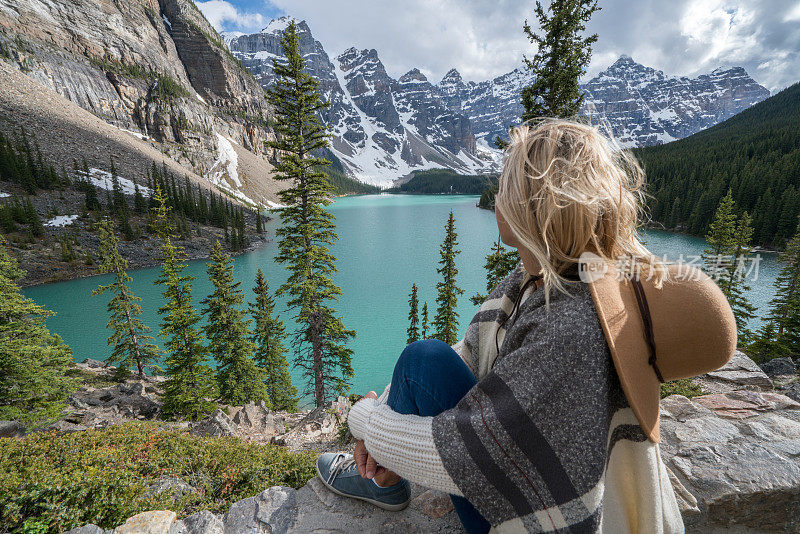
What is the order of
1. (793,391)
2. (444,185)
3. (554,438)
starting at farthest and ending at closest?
1. (444,185)
2. (793,391)
3. (554,438)

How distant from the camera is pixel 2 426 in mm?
8133

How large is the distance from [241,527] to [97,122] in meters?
101

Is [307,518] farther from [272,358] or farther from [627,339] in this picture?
[272,358]

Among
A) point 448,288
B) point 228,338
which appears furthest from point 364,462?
point 448,288

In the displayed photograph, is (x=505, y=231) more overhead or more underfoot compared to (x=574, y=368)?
more overhead

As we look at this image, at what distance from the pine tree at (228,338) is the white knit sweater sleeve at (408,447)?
1436cm

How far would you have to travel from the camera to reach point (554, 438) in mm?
1110

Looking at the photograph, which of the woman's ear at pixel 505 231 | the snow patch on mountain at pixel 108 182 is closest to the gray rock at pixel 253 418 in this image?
the woman's ear at pixel 505 231

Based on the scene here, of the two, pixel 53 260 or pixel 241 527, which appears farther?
pixel 53 260

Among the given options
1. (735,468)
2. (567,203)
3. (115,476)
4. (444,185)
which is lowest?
(115,476)

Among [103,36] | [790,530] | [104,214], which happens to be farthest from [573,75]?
[103,36]

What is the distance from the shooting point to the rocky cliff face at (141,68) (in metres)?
74.5

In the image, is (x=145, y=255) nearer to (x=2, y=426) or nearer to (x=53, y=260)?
(x=53, y=260)

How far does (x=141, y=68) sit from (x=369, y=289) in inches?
4577
